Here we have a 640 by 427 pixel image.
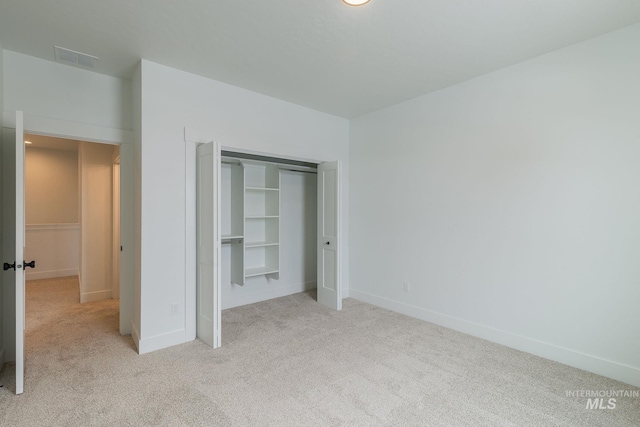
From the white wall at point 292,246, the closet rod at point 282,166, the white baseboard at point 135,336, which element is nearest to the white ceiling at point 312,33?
the closet rod at point 282,166

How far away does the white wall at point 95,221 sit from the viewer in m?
4.46

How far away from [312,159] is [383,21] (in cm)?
223

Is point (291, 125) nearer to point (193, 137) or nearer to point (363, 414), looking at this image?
point (193, 137)

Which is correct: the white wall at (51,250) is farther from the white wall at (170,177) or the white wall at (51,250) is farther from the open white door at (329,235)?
the open white door at (329,235)

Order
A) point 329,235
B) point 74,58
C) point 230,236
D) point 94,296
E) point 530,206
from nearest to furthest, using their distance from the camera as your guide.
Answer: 1. point 74,58
2. point 530,206
3. point 230,236
4. point 329,235
5. point 94,296

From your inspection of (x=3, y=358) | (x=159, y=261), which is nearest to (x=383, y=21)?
(x=159, y=261)

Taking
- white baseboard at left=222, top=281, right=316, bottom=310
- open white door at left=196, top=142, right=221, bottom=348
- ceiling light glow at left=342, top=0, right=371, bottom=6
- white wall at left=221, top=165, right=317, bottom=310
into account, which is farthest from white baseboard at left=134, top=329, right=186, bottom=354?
ceiling light glow at left=342, top=0, right=371, bottom=6

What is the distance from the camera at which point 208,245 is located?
9.95 ft

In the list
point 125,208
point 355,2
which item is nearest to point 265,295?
point 125,208

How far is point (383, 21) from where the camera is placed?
7.48 feet

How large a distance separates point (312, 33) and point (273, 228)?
2.85 meters

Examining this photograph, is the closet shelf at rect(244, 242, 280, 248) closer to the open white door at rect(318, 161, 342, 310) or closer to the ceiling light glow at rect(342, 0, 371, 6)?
the open white door at rect(318, 161, 342, 310)

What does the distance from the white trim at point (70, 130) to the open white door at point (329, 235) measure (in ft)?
7.93

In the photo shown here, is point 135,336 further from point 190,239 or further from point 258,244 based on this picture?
point 258,244
